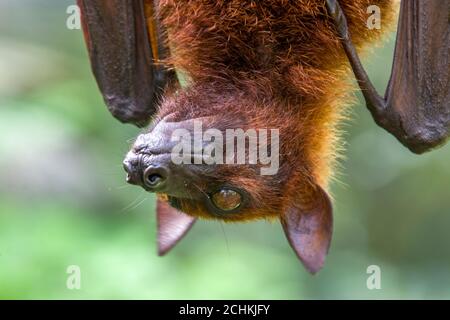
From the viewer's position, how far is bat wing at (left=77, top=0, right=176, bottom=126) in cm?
375

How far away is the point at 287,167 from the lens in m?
3.61

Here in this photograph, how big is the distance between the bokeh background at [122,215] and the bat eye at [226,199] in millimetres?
982

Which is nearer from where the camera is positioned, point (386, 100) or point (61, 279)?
point (386, 100)

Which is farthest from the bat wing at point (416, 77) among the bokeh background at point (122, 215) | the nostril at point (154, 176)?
the nostril at point (154, 176)

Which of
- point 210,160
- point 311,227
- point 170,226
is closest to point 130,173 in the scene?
point 210,160

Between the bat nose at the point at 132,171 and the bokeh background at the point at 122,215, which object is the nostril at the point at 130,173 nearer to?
the bat nose at the point at 132,171

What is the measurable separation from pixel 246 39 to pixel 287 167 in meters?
0.58

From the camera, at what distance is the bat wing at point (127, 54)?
3754mm

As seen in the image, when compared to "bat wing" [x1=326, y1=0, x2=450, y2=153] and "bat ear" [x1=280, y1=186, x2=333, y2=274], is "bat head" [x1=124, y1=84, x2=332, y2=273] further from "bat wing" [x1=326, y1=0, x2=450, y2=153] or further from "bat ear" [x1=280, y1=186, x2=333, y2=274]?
"bat wing" [x1=326, y1=0, x2=450, y2=153]

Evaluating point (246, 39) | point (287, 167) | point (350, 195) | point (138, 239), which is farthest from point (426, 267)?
point (246, 39)

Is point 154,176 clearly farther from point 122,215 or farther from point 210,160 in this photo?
point 122,215

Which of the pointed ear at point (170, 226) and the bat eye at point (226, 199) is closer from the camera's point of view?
the bat eye at point (226, 199)

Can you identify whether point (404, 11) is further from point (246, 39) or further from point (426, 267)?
point (426, 267)

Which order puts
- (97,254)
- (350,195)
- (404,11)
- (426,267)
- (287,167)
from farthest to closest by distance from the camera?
(350,195), (426,267), (97,254), (287,167), (404,11)
